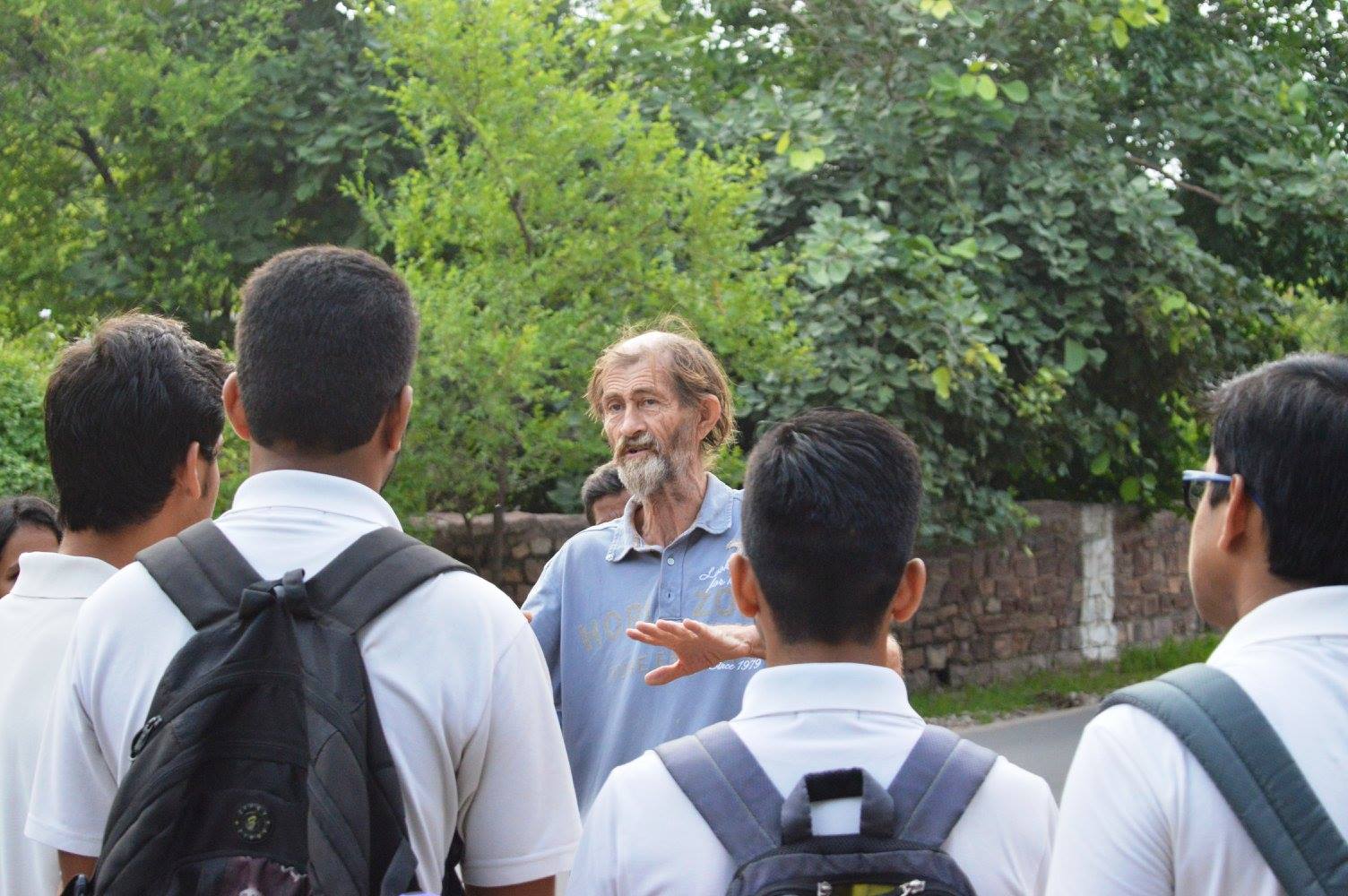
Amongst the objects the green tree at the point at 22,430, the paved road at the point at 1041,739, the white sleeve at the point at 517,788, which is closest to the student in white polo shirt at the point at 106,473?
the white sleeve at the point at 517,788

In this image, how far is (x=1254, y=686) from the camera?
1764mm

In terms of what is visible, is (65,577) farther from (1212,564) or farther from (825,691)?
(1212,564)

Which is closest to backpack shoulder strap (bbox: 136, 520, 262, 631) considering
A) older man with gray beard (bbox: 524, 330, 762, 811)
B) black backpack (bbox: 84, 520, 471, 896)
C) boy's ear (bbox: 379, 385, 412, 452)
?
black backpack (bbox: 84, 520, 471, 896)

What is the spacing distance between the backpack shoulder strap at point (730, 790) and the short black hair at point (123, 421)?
101 centimetres

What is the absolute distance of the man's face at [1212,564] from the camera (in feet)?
6.36

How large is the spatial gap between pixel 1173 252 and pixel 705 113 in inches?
148

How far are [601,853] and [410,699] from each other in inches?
12.2

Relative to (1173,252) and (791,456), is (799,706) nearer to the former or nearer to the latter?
(791,456)

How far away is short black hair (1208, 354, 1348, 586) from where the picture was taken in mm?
1865

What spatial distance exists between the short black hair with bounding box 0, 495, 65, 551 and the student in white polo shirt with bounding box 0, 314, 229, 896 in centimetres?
151

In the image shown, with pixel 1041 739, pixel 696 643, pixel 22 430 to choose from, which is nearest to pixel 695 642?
pixel 696 643

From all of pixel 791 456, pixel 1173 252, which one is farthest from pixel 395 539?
pixel 1173 252

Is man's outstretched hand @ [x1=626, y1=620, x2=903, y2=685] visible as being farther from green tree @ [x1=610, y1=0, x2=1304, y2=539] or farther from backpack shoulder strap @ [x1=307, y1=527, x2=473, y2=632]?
green tree @ [x1=610, y1=0, x2=1304, y2=539]

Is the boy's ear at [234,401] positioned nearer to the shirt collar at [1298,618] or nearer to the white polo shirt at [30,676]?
the white polo shirt at [30,676]
